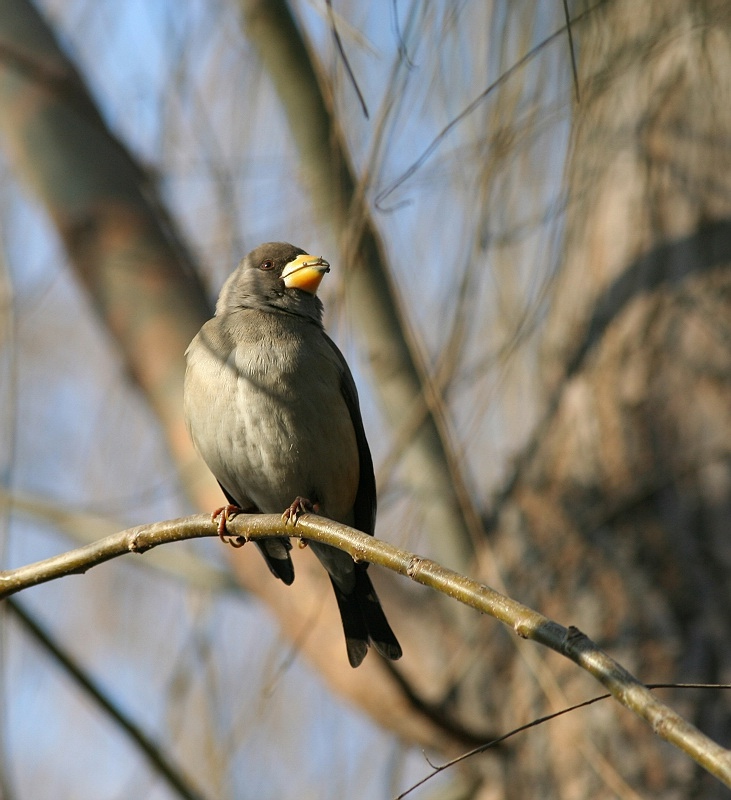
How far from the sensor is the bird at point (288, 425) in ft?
13.0

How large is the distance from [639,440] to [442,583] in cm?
289

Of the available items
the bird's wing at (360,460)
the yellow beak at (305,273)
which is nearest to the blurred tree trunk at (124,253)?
the bird's wing at (360,460)

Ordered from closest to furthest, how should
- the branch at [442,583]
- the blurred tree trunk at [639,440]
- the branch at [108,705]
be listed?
the branch at [442,583]
the branch at [108,705]
the blurred tree trunk at [639,440]

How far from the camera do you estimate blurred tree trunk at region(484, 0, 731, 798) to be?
4.66m

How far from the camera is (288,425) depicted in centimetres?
397

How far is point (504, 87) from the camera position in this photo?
12.5 ft

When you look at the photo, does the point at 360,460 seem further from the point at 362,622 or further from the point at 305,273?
the point at 305,273

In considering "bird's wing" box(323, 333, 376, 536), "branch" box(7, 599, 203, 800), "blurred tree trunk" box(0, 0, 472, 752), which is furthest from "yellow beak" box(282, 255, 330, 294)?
→ "branch" box(7, 599, 203, 800)

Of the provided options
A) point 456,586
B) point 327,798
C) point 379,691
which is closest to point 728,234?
point 379,691

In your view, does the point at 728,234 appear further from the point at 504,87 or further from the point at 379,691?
the point at 379,691

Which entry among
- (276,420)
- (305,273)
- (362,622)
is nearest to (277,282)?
(305,273)

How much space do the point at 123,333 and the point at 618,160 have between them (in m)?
2.68

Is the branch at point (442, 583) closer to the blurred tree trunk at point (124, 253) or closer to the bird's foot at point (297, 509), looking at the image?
the bird's foot at point (297, 509)

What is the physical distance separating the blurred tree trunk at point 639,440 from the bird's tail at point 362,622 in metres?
1.04
